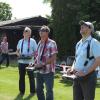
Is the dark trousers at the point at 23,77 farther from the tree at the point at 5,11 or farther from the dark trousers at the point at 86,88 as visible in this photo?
the tree at the point at 5,11

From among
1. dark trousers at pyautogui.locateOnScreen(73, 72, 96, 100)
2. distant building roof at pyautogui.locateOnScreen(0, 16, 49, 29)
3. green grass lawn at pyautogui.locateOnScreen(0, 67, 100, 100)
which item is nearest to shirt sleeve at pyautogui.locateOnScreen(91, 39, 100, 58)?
dark trousers at pyautogui.locateOnScreen(73, 72, 96, 100)

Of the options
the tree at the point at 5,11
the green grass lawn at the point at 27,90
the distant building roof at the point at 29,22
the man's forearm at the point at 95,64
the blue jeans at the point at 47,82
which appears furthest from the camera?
the tree at the point at 5,11

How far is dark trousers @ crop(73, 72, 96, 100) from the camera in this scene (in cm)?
711

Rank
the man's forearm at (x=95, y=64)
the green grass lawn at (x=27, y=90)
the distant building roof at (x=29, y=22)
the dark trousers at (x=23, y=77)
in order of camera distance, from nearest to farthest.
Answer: the man's forearm at (x=95, y=64) < the dark trousers at (x=23, y=77) < the green grass lawn at (x=27, y=90) < the distant building roof at (x=29, y=22)

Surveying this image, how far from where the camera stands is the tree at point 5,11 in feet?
320

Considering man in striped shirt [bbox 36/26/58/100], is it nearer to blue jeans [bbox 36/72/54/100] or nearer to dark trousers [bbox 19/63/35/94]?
blue jeans [bbox 36/72/54/100]

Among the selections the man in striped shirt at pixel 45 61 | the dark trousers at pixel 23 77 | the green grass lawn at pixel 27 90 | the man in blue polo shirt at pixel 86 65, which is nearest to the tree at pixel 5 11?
the green grass lawn at pixel 27 90

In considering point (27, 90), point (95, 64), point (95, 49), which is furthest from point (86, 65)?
point (27, 90)

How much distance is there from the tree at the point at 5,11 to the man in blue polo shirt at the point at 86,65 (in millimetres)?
89205

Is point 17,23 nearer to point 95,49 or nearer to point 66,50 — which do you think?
point 66,50

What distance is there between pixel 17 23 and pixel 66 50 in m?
11.8

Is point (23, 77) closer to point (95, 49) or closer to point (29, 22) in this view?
point (95, 49)

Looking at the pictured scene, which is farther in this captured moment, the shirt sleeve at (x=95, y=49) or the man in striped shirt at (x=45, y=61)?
the man in striped shirt at (x=45, y=61)

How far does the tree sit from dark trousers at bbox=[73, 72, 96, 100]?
293 ft
